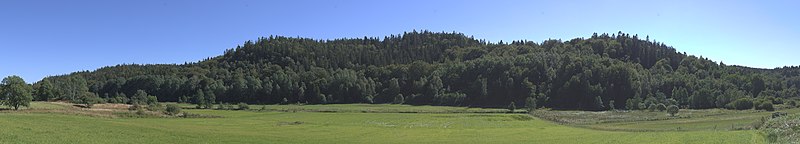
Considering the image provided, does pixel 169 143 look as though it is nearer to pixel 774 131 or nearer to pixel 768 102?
Answer: pixel 774 131

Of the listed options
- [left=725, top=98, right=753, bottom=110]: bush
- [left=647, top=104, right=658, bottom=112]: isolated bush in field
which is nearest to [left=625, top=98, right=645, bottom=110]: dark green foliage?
[left=647, top=104, right=658, bottom=112]: isolated bush in field

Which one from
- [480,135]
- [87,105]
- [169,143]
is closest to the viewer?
[169,143]

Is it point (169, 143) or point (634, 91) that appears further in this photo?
point (634, 91)

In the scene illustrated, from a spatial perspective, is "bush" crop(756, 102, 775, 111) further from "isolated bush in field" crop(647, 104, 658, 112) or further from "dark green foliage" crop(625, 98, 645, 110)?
"dark green foliage" crop(625, 98, 645, 110)

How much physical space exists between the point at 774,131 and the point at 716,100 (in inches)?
5694

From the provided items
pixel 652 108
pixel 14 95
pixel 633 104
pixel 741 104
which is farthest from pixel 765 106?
pixel 14 95

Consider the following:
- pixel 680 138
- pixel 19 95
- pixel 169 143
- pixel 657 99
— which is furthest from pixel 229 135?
pixel 657 99

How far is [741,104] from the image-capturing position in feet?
521

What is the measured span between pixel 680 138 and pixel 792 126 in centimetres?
1193

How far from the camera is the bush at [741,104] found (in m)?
157

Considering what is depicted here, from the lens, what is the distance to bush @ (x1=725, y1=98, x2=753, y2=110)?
515ft

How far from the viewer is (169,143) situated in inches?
2025

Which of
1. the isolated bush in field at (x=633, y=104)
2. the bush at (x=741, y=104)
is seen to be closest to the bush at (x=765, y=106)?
the bush at (x=741, y=104)

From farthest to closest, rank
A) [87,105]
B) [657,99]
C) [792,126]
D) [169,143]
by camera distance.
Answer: [657,99], [87,105], [169,143], [792,126]
